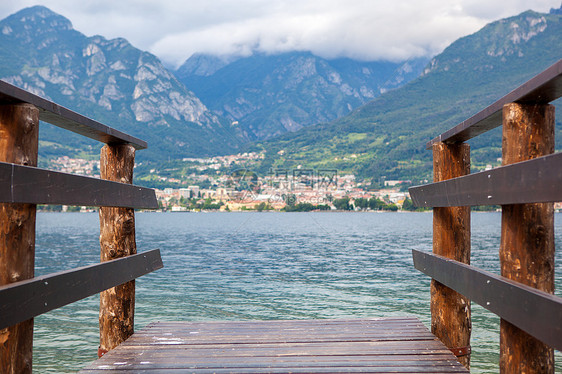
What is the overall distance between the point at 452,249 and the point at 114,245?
2.63 m

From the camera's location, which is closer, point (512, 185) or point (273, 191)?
point (512, 185)

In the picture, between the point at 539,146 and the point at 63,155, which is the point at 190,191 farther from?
the point at 539,146

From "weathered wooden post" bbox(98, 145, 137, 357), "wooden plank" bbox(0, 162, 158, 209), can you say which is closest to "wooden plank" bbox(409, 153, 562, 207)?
"wooden plank" bbox(0, 162, 158, 209)

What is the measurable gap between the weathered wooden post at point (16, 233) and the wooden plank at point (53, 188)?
0.36 ft

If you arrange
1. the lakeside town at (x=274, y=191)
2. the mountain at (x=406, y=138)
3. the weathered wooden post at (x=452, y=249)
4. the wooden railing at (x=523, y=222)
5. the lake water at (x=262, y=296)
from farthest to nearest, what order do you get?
the mountain at (x=406, y=138)
the lakeside town at (x=274, y=191)
the lake water at (x=262, y=296)
the weathered wooden post at (x=452, y=249)
the wooden railing at (x=523, y=222)

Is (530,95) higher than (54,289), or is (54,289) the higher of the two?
(530,95)

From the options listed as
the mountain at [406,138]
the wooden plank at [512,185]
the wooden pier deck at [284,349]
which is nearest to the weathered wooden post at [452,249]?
the wooden pier deck at [284,349]

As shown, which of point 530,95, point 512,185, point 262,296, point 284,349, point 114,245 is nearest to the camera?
point 512,185

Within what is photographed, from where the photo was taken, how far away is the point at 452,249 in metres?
4.23

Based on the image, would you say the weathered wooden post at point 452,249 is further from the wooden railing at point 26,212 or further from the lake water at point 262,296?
the lake water at point 262,296

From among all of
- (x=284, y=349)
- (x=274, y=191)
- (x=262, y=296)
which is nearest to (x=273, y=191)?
(x=274, y=191)

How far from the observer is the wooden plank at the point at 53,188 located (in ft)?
7.41

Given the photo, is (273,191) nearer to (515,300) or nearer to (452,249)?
(452,249)

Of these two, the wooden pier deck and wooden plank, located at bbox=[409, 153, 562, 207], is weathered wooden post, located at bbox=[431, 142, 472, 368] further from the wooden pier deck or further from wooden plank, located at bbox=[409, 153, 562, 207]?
wooden plank, located at bbox=[409, 153, 562, 207]
